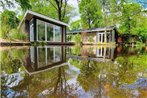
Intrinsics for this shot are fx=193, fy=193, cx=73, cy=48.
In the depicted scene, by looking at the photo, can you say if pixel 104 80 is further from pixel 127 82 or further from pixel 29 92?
pixel 29 92

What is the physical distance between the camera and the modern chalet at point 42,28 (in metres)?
17.2

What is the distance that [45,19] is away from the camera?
1830 cm

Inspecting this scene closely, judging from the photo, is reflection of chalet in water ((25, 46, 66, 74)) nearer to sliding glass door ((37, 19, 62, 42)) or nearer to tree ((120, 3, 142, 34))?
sliding glass door ((37, 19, 62, 42))

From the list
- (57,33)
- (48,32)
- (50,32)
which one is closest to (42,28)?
(48,32)

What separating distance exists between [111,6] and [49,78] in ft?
95.1

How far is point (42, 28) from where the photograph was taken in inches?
711

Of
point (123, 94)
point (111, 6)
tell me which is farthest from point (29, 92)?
point (111, 6)

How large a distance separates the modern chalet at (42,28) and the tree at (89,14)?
18.7 meters

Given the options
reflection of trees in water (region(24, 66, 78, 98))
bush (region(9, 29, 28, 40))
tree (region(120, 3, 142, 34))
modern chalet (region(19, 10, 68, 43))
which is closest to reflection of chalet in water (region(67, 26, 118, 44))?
tree (region(120, 3, 142, 34))

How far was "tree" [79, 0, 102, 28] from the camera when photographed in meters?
38.5

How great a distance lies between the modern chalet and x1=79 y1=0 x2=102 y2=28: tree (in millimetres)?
18703

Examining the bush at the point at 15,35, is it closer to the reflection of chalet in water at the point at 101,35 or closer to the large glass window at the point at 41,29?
the large glass window at the point at 41,29

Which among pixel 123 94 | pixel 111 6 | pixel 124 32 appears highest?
pixel 111 6

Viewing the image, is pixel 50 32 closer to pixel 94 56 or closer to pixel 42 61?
pixel 94 56
